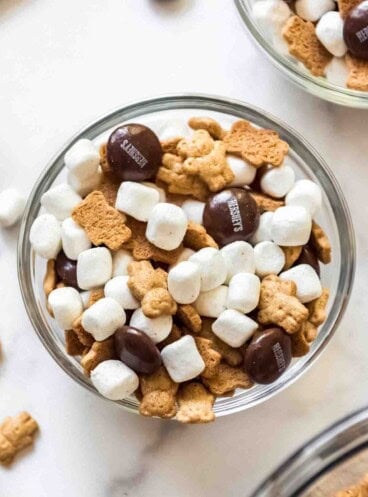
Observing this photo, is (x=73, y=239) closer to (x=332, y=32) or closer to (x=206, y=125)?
(x=206, y=125)

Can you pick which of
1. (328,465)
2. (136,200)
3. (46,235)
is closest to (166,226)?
(136,200)

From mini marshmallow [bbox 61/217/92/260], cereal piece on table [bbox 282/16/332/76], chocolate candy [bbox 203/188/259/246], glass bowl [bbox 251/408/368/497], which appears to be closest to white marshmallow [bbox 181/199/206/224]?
chocolate candy [bbox 203/188/259/246]

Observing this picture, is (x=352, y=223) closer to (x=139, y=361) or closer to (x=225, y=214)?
(x=225, y=214)

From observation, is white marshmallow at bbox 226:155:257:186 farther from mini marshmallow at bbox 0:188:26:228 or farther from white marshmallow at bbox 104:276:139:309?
mini marshmallow at bbox 0:188:26:228

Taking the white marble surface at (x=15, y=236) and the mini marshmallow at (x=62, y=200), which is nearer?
the mini marshmallow at (x=62, y=200)

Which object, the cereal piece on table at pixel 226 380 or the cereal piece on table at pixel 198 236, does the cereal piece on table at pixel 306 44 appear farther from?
the cereal piece on table at pixel 226 380

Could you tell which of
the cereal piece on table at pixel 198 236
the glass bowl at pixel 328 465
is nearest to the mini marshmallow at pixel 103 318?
the cereal piece on table at pixel 198 236

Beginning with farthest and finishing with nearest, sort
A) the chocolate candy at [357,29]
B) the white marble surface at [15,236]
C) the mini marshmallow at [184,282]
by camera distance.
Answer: the white marble surface at [15,236] < the chocolate candy at [357,29] < the mini marshmallow at [184,282]
